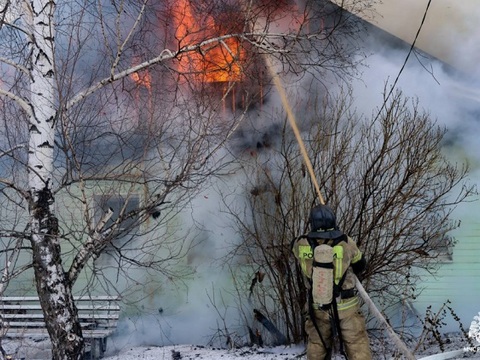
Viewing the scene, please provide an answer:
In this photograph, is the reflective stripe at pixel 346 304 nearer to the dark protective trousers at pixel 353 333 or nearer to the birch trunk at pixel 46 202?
the dark protective trousers at pixel 353 333

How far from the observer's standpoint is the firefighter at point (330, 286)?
5.20 meters

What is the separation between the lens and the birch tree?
6.66 m

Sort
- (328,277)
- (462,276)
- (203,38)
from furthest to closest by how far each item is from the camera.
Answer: (462,276)
(203,38)
(328,277)

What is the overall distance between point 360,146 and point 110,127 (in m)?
3.63

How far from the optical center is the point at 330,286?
5207 mm

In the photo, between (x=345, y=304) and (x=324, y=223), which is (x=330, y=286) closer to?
(x=345, y=304)

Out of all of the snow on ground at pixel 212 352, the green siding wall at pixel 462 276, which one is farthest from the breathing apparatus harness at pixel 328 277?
the green siding wall at pixel 462 276

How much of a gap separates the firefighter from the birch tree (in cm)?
→ 232

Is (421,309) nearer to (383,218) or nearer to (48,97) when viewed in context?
(383,218)

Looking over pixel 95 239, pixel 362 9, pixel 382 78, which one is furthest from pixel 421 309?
pixel 95 239

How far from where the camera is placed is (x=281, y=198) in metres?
8.34

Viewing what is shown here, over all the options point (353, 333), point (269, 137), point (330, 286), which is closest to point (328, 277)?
A: point (330, 286)

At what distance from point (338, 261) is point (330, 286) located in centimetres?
24

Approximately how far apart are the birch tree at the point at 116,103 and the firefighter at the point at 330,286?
232 centimetres
